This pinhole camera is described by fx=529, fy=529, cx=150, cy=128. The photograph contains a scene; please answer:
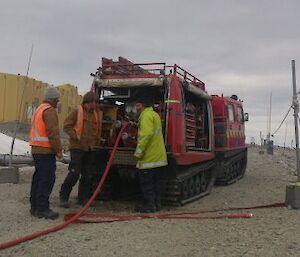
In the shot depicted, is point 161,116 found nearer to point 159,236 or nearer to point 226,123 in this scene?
point 159,236

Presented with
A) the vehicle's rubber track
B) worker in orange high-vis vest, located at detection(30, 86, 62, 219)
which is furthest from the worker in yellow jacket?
worker in orange high-vis vest, located at detection(30, 86, 62, 219)

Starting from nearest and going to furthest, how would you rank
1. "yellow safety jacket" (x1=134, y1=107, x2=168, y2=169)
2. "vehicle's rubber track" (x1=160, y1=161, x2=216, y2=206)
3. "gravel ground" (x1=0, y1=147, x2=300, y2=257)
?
"gravel ground" (x1=0, y1=147, x2=300, y2=257)
"yellow safety jacket" (x1=134, y1=107, x2=168, y2=169)
"vehicle's rubber track" (x1=160, y1=161, x2=216, y2=206)

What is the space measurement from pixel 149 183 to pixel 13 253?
3.47 m

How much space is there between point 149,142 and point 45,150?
1.86 m

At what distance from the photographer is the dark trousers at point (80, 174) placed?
29.6ft

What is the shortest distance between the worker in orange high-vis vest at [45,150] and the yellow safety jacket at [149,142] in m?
1.51

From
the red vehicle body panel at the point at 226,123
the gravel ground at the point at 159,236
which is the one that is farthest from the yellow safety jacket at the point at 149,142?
the red vehicle body panel at the point at 226,123

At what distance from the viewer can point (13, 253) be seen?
5.95m

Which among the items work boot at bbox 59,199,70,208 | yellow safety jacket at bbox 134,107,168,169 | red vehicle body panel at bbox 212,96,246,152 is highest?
red vehicle body panel at bbox 212,96,246,152

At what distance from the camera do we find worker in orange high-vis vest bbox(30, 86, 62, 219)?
7863 mm

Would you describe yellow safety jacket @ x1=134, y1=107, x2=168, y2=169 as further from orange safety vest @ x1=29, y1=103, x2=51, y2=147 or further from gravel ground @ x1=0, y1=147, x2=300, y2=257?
orange safety vest @ x1=29, y1=103, x2=51, y2=147

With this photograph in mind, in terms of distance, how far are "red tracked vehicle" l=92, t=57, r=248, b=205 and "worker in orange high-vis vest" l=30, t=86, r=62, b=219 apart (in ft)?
5.95

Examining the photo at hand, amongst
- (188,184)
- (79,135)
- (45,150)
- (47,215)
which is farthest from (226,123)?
(47,215)

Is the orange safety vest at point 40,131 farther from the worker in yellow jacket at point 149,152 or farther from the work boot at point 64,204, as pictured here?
the worker in yellow jacket at point 149,152
